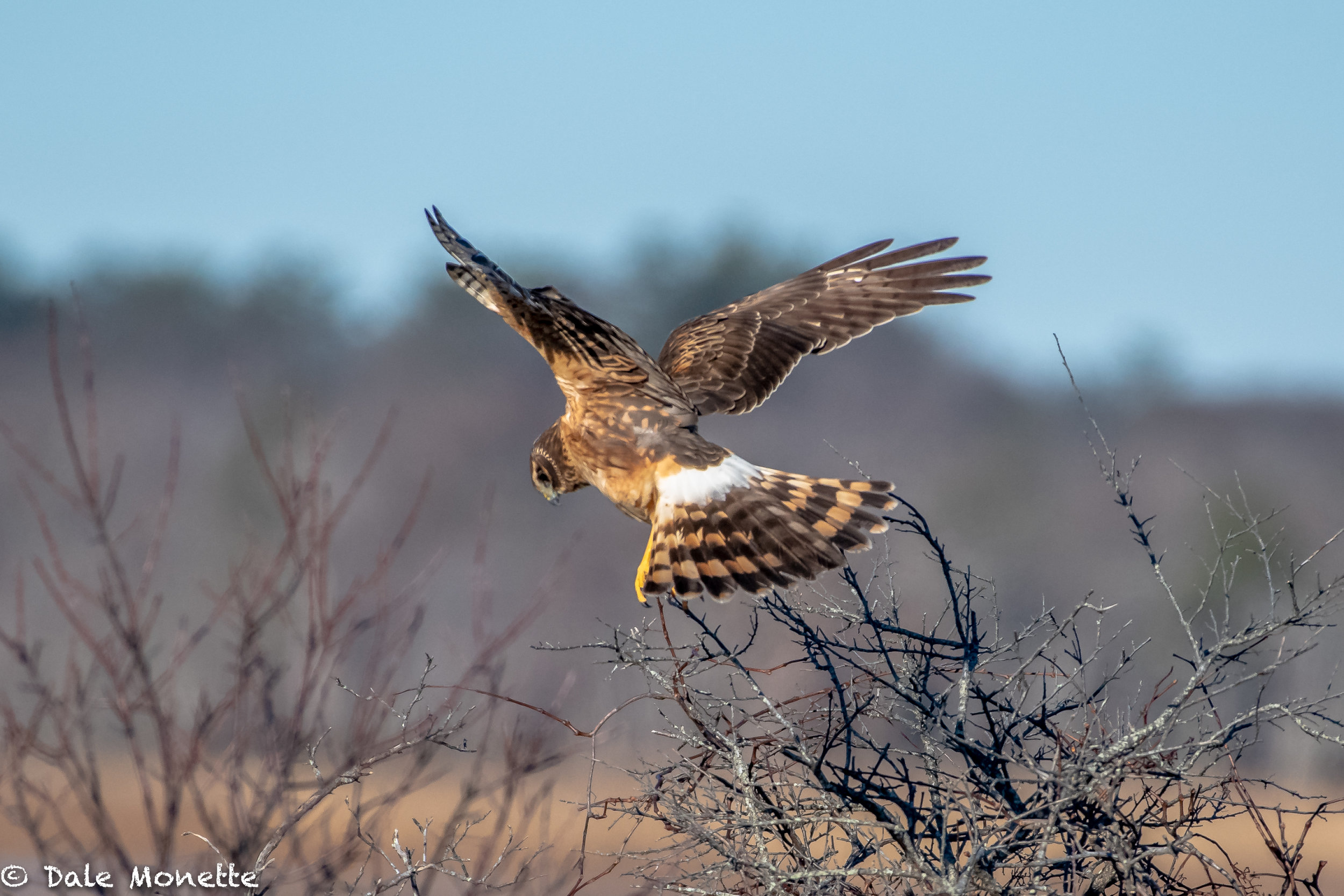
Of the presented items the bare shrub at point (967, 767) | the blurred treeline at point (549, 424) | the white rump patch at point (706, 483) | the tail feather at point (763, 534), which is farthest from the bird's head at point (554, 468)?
the blurred treeline at point (549, 424)

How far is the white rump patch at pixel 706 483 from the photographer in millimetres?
4746

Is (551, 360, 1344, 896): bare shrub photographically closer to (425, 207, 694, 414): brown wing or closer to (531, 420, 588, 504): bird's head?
(425, 207, 694, 414): brown wing

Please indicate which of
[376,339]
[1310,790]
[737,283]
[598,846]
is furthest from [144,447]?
[1310,790]

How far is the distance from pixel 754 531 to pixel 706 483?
40 cm

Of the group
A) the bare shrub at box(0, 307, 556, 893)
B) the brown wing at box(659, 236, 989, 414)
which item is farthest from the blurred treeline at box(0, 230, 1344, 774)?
the bare shrub at box(0, 307, 556, 893)

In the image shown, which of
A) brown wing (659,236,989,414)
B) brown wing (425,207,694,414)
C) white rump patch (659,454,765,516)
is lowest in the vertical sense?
white rump patch (659,454,765,516)

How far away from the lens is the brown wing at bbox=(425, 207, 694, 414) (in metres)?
4.62

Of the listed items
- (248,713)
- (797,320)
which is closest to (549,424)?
(797,320)

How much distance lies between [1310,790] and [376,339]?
37.6m

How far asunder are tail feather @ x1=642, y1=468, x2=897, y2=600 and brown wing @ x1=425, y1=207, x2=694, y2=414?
2.34 ft

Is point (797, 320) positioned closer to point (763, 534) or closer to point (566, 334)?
point (566, 334)

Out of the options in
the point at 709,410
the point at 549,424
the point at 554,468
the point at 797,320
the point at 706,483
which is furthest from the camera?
the point at 549,424

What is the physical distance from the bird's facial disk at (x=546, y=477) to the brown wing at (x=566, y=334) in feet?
1.04

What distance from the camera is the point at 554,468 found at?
17.7 ft
